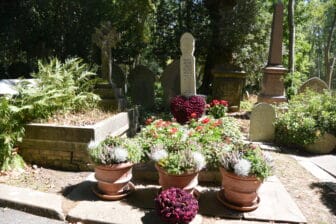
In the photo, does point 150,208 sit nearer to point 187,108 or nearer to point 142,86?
point 187,108

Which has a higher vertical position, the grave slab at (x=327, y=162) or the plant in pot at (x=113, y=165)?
the plant in pot at (x=113, y=165)

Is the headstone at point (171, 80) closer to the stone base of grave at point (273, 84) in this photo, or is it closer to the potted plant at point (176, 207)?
the stone base of grave at point (273, 84)

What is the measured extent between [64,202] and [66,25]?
36.3 feet

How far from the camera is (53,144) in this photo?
523 cm

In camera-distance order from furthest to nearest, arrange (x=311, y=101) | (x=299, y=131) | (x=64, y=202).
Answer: (x=311, y=101) < (x=299, y=131) < (x=64, y=202)

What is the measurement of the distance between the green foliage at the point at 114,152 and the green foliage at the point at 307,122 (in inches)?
167

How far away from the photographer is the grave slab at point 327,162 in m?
5.72

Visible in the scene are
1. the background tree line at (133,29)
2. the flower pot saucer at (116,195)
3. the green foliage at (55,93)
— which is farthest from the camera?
the background tree line at (133,29)

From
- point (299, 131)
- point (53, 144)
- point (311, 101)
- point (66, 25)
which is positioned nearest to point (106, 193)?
point (53, 144)

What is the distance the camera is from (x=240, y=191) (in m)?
3.76

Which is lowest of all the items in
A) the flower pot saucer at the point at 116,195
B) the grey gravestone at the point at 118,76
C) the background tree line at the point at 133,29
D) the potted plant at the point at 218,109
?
the flower pot saucer at the point at 116,195

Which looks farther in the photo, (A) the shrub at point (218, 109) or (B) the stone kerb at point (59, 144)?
(A) the shrub at point (218, 109)

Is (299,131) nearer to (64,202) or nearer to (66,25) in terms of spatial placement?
(64,202)

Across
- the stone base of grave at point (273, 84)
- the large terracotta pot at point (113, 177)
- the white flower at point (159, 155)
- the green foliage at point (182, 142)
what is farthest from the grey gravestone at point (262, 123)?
the large terracotta pot at point (113, 177)
